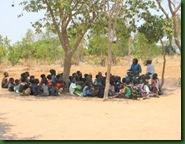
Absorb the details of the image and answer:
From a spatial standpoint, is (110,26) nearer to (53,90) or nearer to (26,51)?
(53,90)

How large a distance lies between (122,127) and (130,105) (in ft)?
10.7

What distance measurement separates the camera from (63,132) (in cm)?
625

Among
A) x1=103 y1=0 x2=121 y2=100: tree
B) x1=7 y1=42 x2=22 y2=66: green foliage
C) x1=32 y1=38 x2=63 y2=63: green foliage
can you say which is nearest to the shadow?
x1=103 y1=0 x2=121 y2=100: tree

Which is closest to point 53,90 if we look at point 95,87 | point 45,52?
point 95,87

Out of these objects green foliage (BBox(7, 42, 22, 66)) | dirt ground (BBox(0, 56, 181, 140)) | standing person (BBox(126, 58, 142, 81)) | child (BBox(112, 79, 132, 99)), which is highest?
green foliage (BBox(7, 42, 22, 66))

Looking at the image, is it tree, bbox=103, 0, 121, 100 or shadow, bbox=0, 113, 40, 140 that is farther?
tree, bbox=103, 0, 121, 100

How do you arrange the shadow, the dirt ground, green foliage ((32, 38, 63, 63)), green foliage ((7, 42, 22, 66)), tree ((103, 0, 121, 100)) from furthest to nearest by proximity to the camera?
green foliage ((32, 38, 63, 63)), green foliage ((7, 42, 22, 66)), tree ((103, 0, 121, 100)), the dirt ground, the shadow

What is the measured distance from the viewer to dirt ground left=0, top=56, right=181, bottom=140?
20.1 feet

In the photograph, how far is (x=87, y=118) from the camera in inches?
301

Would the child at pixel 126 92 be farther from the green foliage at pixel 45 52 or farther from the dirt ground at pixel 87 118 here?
the green foliage at pixel 45 52

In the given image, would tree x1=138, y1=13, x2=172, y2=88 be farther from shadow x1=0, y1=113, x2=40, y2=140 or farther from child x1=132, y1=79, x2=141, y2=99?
shadow x1=0, y1=113, x2=40, y2=140

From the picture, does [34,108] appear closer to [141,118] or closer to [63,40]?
[141,118]

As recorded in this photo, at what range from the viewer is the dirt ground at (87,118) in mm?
6121

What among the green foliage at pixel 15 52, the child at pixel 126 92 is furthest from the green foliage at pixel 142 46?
the green foliage at pixel 15 52
